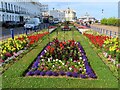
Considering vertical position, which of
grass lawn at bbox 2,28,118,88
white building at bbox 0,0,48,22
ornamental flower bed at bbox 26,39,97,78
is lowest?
grass lawn at bbox 2,28,118,88

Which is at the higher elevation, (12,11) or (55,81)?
(12,11)

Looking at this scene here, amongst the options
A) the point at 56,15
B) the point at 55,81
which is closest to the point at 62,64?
the point at 55,81

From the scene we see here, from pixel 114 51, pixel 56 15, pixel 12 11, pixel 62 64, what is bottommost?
pixel 62 64

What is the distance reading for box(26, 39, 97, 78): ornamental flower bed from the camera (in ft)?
28.0

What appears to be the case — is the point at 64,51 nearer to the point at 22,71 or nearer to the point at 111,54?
the point at 111,54

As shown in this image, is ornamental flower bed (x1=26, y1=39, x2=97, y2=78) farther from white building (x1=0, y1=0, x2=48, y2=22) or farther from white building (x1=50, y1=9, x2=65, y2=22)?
white building (x1=50, y1=9, x2=65, y2=22)

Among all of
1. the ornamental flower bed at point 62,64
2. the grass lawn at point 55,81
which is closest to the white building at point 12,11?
the ornamental flower bed at point 62,64

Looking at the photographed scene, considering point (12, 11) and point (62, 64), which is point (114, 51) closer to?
point (62, 64)

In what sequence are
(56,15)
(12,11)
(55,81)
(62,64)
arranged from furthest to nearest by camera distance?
(56,15) < (12,11) < (62,64) < (55,81)

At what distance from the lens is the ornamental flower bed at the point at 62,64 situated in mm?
8547

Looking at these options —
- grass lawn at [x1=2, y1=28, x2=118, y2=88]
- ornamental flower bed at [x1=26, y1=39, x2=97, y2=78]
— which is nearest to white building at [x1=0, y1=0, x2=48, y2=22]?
ornamental flower bed at [x1=26, y1=39, x2=97, y2=78]

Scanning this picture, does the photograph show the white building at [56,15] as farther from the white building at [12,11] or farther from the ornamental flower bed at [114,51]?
the ornamental flower bed at [114,51]

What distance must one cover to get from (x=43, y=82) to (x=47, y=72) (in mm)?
1065

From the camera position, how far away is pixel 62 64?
382 inches
